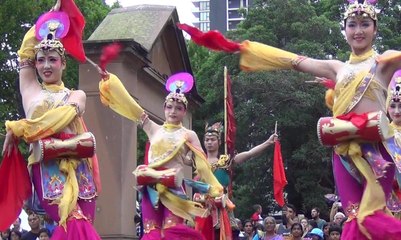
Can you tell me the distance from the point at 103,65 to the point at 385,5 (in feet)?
72.7

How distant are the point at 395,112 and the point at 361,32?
170 centimetres

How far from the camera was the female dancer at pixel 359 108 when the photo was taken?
5617mm

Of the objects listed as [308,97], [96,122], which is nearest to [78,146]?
[96,122]

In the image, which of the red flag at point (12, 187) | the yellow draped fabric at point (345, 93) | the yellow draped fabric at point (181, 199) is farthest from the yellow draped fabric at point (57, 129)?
the yellow draped fabric at point (345, 93)

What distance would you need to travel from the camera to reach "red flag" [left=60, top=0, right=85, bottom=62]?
7.07 meters

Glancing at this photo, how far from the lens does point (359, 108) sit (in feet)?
19.2

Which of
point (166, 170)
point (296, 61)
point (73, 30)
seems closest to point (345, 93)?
point (296, 61)

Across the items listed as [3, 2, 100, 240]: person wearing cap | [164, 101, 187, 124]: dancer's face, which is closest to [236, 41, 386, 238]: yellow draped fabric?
[3, 2, 100, 240]: person wearing cap

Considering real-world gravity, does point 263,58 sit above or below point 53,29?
below

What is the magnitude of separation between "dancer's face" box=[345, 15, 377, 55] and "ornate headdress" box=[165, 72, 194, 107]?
98.3 inches

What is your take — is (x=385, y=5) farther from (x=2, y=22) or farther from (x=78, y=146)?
(x=78, y=146)

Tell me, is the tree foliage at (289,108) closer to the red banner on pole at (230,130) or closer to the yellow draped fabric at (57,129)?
the red banner on pole at (230,130)

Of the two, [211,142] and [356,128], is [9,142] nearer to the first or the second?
[356,128]

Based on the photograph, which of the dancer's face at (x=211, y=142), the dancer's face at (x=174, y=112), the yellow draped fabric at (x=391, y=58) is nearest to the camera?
the yellow draped fabric at (x=391, y=58)
